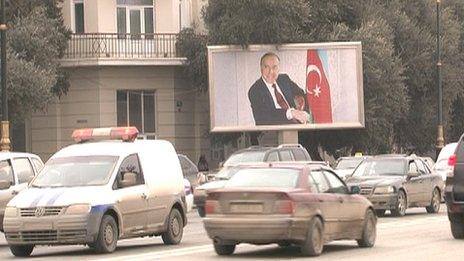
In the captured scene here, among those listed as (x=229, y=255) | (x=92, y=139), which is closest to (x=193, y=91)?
(x=92, y=139)

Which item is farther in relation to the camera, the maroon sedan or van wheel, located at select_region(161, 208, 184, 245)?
van wheel, located at select_region(161, 208, 184, 245)

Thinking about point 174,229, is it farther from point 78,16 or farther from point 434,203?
point 78,16

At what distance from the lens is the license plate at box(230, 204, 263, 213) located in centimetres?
1866

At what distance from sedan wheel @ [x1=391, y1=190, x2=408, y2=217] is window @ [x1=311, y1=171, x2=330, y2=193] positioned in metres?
11.6

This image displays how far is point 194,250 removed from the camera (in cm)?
2078

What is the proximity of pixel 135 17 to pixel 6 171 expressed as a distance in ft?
93.4

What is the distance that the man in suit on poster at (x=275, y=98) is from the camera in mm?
51188

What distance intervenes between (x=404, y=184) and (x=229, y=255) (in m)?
12.8

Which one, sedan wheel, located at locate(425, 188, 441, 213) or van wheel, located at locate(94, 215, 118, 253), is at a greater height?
van wheel, located at locate(94, 215, 118, 253)

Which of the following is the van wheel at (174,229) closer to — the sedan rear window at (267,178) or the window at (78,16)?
the sedan rear window at (267,178)

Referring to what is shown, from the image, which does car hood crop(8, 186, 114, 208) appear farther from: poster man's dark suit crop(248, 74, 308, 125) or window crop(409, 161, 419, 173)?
poster man's dark suit crop(248, 74, 308, 125)

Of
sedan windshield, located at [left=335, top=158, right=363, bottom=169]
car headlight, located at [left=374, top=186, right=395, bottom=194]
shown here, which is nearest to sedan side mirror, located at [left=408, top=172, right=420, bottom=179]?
car headlight, located at [left=374, top=186, right=395, bottom=194]

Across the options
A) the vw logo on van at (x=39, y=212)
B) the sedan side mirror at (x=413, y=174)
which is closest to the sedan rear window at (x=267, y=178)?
the vw logo on van at (x=39, y=212)

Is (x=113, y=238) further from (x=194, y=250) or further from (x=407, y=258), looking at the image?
(x=407, y=258)
